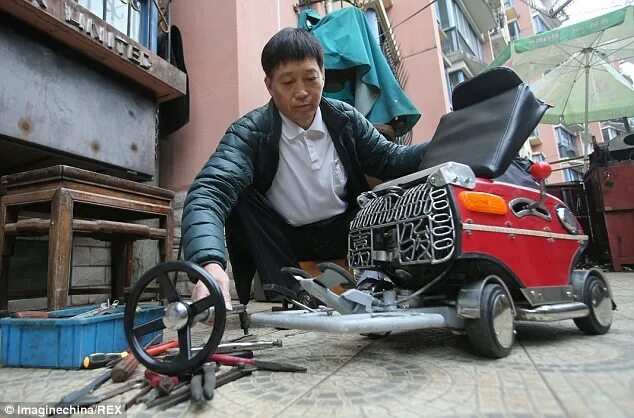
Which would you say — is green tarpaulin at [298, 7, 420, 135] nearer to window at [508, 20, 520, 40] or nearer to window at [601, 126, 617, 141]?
window at [508, 20, 520, 40]

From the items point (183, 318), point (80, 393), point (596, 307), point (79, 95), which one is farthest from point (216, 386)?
point (79, 95)

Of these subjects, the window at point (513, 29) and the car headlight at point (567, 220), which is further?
the window at point (513, 29)

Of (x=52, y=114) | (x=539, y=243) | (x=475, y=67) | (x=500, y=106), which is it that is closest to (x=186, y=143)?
(x=52, y=114)

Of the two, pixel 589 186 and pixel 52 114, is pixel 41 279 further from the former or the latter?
pixel 589 186

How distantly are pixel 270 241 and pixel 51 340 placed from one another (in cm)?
97

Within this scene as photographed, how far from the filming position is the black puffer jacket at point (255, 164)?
117cm

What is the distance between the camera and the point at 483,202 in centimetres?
113

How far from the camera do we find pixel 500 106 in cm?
136

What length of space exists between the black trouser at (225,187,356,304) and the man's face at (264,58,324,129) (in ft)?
1.48

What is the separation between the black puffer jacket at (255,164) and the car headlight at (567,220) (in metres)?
0.63

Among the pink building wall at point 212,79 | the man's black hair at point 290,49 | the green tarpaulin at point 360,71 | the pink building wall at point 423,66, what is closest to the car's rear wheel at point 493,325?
the man's black hair at point 290,49

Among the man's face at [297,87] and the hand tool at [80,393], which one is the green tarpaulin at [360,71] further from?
the hand tool at [80,393]

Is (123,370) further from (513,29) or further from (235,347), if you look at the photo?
(513,29)

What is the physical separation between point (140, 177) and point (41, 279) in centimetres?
94
